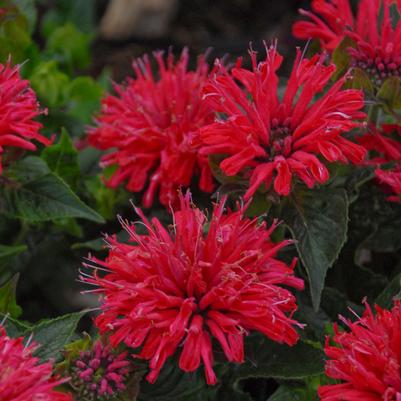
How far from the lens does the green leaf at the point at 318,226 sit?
34.0 inches

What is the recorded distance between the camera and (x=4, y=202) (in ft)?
3.35

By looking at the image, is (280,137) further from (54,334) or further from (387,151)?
(54,334)

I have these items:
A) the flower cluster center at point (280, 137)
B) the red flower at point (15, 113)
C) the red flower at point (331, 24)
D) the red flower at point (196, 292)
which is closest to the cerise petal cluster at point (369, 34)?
the red flower at point (331, 24)

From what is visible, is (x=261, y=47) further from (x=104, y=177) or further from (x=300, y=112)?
(x=300, y=112)

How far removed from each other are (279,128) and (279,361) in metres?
0.25

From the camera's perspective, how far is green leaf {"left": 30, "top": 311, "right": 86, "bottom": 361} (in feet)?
2.65

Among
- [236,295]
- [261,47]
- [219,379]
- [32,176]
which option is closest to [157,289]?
[236,295]

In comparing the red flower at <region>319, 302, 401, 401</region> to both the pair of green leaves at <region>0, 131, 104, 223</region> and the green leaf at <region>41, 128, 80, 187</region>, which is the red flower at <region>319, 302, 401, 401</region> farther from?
the green leaf at <region>41, 128, 80, 187</region>

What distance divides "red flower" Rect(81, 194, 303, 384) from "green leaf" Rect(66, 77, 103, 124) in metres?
0.51

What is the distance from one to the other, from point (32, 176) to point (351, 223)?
16.4 inches

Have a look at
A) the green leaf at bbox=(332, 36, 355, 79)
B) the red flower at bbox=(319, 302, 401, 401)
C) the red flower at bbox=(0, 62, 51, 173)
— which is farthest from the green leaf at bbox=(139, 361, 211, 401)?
the green leaf at bbox=(332, 36, 355, 79)

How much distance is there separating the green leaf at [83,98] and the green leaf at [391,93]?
560mm

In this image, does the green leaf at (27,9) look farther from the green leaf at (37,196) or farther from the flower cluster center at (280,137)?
the flower cluster center at (280,137)

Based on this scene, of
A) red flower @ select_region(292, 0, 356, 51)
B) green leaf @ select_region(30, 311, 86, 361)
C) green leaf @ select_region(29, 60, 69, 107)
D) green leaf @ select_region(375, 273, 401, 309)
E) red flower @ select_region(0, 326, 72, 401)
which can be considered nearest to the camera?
red flower @ select_region(0, 326, 72, 401)
